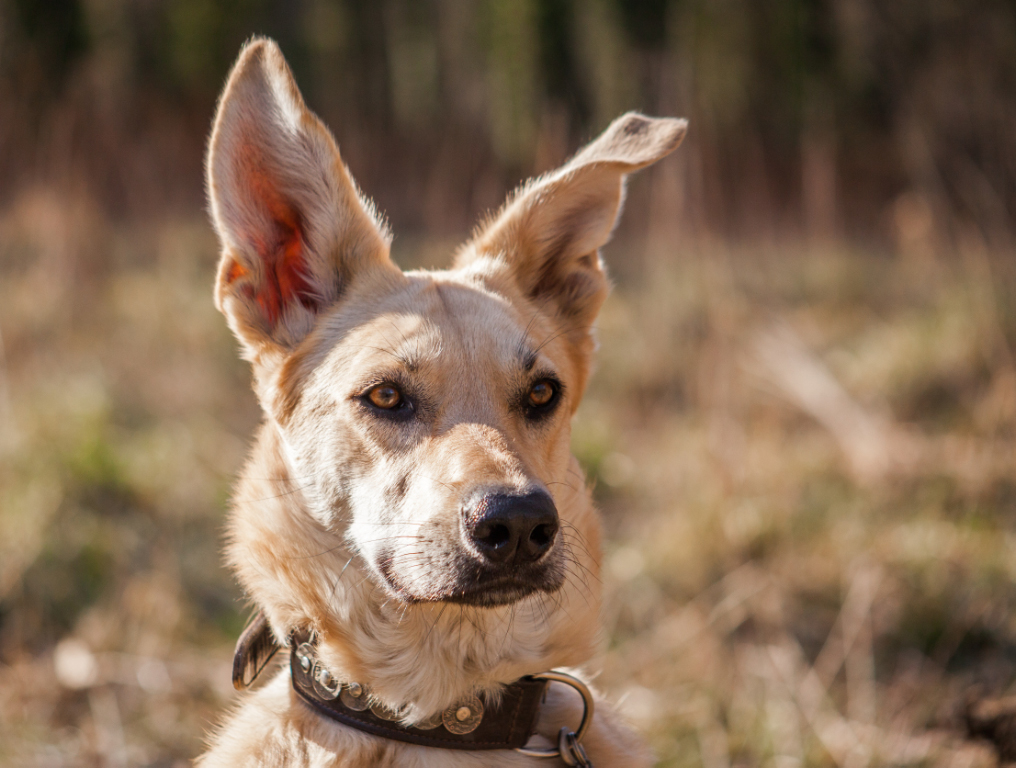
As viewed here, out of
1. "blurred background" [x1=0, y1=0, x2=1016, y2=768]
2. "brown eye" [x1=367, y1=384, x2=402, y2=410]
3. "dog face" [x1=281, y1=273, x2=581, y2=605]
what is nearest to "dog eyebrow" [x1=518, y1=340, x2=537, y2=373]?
"dog face" [x1=281, y1=273, x2=581, y2=605]

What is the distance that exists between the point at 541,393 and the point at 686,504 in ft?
9.03

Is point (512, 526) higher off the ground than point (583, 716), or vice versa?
point (512, 526)

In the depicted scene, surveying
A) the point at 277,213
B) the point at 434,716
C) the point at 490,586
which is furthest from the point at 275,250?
the point at 434,716

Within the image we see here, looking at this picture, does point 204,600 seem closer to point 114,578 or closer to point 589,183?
point 114,578

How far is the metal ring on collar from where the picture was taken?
6.70 feet

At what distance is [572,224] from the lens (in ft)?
8.83

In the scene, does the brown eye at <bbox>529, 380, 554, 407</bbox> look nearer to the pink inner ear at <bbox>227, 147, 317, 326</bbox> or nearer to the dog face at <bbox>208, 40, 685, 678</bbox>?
the dog face at <bbox>208, 40, 685, 678</bbox>

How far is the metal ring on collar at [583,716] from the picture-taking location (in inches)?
80.4

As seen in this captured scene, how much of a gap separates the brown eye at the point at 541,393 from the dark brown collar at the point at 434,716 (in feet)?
2.56

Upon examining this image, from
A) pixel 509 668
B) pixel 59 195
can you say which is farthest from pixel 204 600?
pixel 59 195

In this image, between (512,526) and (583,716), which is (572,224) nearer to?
(512,526)

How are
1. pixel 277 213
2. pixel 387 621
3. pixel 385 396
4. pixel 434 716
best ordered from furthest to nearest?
pixel 277 213, pixel 385 396, pixel 387 621, pixel 434 716

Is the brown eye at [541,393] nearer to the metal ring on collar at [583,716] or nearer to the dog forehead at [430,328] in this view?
the dog forehead at [430,328]

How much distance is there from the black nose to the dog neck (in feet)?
0.90
